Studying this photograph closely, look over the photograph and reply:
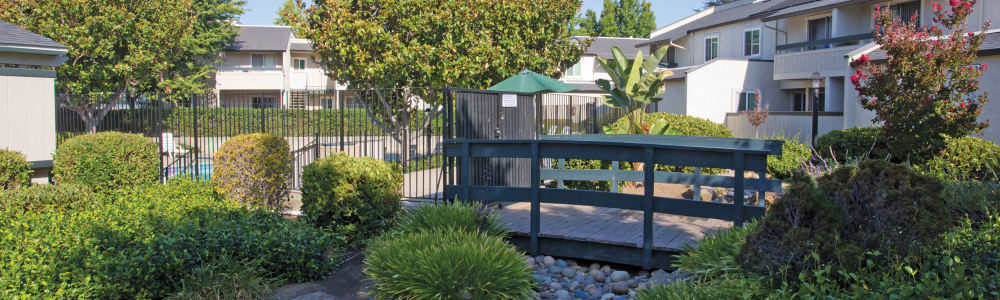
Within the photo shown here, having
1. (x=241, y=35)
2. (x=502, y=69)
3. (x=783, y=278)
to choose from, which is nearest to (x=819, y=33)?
(x=502, y=69)

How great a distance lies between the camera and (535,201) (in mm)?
7445

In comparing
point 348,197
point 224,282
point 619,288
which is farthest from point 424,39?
point 619,288

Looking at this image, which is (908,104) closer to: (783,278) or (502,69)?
(783,278)

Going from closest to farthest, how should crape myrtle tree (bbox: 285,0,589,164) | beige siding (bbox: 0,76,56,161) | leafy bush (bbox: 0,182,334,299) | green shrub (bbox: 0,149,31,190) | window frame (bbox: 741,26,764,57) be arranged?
leafy bush (bbox: 0,182,334,299)
green shrub (bbox: 0,149,31,190)
beige siding (bbox: 0,76,56,161)
crape myrtle tree (bbox: 285,0,589,164)
window frame (bbox: 741,26,764,57)

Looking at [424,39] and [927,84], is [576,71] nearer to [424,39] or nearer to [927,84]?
[424,39]

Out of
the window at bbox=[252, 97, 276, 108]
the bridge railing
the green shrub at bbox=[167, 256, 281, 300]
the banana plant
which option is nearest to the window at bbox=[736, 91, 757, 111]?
the banana plant

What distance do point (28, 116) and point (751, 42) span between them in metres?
25.7

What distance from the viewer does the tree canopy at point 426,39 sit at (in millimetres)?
18047

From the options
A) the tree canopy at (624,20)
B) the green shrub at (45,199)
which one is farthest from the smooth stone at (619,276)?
the tree canopy at (624,20)

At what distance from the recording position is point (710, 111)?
87.2ft

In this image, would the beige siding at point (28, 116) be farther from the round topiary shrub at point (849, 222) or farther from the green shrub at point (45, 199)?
→ the round topiary shrub at point (849, 222)

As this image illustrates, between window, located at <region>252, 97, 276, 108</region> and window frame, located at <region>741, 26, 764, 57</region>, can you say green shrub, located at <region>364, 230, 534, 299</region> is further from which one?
window frame, located at <region>741, 26, 764, 57</region>

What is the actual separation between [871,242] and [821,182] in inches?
24.3

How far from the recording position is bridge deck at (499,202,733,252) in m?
7.16
